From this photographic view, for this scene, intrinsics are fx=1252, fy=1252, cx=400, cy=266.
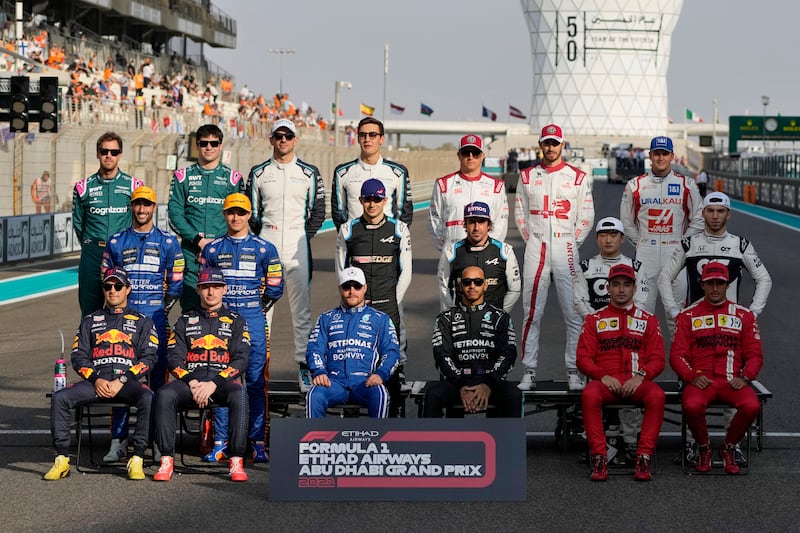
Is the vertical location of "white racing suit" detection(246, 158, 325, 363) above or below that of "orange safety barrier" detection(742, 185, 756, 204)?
below

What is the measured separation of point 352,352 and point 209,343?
97cm

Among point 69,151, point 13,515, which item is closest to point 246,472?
point 13,515

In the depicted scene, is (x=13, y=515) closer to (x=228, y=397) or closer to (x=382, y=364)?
(x=228, y=397)

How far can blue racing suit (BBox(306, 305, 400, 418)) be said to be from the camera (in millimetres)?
8406

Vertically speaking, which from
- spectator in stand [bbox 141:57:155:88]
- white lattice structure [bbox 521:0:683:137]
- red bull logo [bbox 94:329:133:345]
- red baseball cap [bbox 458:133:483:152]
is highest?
white lattice structure [bbox 521:0:683:137]

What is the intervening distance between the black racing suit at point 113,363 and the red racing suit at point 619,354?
115 inches

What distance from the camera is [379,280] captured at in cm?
948

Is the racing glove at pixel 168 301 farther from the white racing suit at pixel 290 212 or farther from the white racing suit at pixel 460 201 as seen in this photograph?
the white racing suit at pixel 460 201

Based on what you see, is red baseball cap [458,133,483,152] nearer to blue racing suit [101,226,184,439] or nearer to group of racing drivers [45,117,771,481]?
group of racing drivers [45,117,771,481]

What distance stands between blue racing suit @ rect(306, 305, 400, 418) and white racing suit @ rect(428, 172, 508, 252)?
1.58m

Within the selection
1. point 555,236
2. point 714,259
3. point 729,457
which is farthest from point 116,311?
point 714,259

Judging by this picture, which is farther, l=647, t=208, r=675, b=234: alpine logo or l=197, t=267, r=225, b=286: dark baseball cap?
l=647, t=208, r=675, b=234: alpine logo

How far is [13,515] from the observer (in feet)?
23.5

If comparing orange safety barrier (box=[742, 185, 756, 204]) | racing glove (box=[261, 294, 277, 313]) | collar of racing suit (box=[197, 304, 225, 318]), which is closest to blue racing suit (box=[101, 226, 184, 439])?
collar of racing suit (box=[197, 304, 225, 318])
